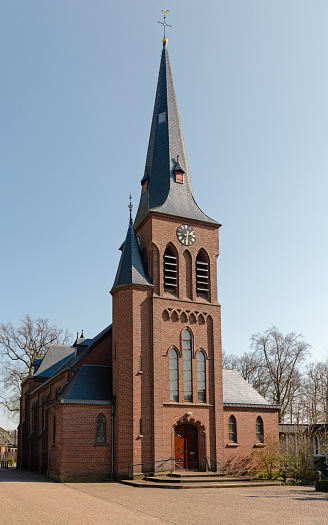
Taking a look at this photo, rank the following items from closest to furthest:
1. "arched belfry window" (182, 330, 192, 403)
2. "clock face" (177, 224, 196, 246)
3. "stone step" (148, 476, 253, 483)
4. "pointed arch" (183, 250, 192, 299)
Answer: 1. "stone step" (148, 476, 253, 483)
2. "arched belfry window" (182, 330, 192, 403)
3. "pointed arch" (183, 250, 192, 299)
4. "clock face" (177, 224, 196, 246)

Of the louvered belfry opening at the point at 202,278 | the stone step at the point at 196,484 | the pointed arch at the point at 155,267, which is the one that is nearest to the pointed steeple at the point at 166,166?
the pointed arch at the point at 155,267

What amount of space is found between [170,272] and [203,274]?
247cm

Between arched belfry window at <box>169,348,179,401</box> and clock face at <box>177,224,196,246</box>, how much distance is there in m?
7.06

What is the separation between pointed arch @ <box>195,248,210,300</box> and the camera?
111ft

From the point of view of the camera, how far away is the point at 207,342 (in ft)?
108

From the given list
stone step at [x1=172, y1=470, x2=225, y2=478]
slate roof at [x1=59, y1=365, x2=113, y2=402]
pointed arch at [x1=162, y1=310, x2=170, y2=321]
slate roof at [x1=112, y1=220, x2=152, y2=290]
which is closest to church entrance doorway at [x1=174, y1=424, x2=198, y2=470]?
stone step at [x1=172, y1=470, x2=225, y2=478]

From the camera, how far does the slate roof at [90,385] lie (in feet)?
99.5

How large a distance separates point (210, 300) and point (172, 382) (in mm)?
5873

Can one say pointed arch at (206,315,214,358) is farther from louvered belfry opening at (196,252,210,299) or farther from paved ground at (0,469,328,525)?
paved ground at (0,469,328,525)

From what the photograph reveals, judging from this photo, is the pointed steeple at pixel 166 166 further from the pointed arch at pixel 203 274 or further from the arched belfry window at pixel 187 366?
the arched belfry window at pixel 187 366

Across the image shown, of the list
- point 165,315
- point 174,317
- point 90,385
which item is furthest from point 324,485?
point 90,385

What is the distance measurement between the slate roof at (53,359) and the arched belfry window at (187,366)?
2045 cm

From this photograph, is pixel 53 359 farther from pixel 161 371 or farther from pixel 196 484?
pixel 196 484

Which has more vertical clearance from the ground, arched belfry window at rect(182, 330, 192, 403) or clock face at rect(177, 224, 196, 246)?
clock face at rect(177, 224, 196, 246)
